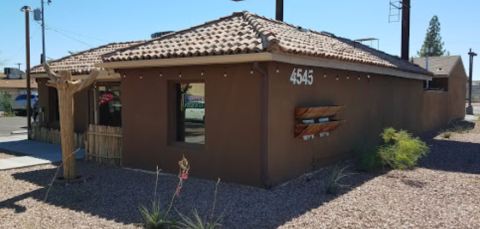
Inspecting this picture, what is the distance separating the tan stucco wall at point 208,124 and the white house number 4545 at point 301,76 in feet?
3.04

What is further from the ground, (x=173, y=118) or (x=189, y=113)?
(x=189, y=113)

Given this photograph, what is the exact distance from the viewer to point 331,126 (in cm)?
821

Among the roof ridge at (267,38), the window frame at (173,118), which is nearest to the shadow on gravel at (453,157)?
the roof ridge at (267,38)

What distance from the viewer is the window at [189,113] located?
767 centimetres

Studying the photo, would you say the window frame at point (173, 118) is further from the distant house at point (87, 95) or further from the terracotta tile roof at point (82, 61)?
the terracotta tile roof at point (82, 61)

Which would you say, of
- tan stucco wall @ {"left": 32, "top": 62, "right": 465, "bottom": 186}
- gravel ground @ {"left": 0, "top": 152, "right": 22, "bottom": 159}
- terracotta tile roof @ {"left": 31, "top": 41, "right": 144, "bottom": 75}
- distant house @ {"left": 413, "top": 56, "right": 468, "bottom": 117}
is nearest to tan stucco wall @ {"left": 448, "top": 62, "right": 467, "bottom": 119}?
distant house @ {"left": 413, "top": 56, "right": 468, "bottom": 117}

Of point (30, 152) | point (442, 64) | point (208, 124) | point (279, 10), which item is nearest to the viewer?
point (208, 124)

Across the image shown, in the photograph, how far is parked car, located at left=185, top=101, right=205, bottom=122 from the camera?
7652mm

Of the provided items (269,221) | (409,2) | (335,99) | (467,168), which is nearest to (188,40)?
(335,99)

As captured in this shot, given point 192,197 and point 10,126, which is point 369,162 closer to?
point 192,197

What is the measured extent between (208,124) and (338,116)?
10.5 ft

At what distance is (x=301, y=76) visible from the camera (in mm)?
7500

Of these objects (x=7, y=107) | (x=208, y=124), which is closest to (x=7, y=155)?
(x=208, y=124)

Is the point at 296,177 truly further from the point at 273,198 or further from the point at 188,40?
the point at 188,40
